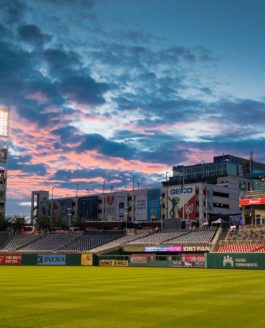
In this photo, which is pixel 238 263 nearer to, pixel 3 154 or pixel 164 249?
pixel 164 249

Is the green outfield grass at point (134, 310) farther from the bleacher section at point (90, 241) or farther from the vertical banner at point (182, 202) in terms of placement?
the vertical banner at point (182, 202)

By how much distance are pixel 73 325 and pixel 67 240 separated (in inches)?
3153

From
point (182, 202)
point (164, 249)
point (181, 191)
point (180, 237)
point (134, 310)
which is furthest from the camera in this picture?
point (181, 191)

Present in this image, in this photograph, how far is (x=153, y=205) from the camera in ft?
429

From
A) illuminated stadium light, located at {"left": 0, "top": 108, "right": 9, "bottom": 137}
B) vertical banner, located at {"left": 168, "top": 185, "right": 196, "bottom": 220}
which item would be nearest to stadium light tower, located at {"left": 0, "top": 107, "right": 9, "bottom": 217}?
illuminated stadium light, located at {"left": 0, "top": 108, "right": 9, "bottom": 137}

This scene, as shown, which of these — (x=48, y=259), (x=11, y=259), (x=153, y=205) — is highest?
(x=153, y=205)

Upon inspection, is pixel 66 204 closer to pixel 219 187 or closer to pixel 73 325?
pixel 219 187

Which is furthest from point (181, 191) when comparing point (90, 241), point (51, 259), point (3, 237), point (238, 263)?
point (238, 263)

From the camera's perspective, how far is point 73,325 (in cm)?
1280

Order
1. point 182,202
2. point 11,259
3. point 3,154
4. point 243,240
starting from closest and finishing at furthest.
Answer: point 243,240 → point 11,259 → point 3,154 → point 182,202

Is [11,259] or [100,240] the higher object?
[100,240]

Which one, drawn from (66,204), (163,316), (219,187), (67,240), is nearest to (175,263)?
(67,240)

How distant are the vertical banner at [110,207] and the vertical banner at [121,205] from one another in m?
1.58

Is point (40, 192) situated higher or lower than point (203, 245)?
higher
